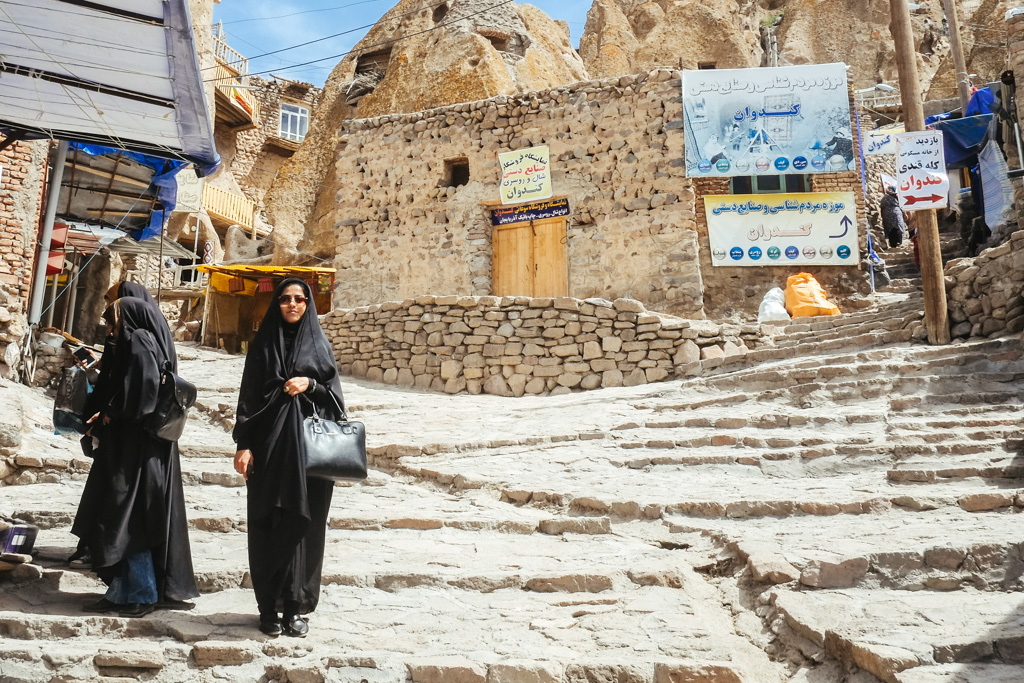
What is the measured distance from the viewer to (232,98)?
81.1ft

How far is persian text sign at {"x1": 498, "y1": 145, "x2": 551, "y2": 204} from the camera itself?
12000mm

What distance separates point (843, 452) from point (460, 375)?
16.3 feet

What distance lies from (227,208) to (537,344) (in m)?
18.6

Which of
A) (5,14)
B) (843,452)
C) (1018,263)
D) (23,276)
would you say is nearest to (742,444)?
(843,452)

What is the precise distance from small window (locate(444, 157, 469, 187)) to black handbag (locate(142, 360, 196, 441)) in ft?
32.6

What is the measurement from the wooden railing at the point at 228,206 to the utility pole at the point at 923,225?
20.4 metres

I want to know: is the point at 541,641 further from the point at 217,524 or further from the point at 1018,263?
the point at 1018,263

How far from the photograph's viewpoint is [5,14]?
16.0 feet

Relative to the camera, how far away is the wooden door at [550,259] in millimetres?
11883

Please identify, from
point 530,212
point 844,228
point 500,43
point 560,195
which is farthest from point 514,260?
point 500,43

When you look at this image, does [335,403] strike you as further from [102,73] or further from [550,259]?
[550,259]

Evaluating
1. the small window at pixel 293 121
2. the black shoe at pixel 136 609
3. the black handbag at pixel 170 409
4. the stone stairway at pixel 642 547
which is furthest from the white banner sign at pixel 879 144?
the small window at pixel 293 121

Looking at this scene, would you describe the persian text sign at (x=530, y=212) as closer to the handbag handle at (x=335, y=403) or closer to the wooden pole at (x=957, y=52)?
the wooden pole at (x=957, y=52)

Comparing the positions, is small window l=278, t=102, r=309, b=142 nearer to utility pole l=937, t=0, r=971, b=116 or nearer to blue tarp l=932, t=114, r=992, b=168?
utility pole l=937, t=0, r=971, b=116
